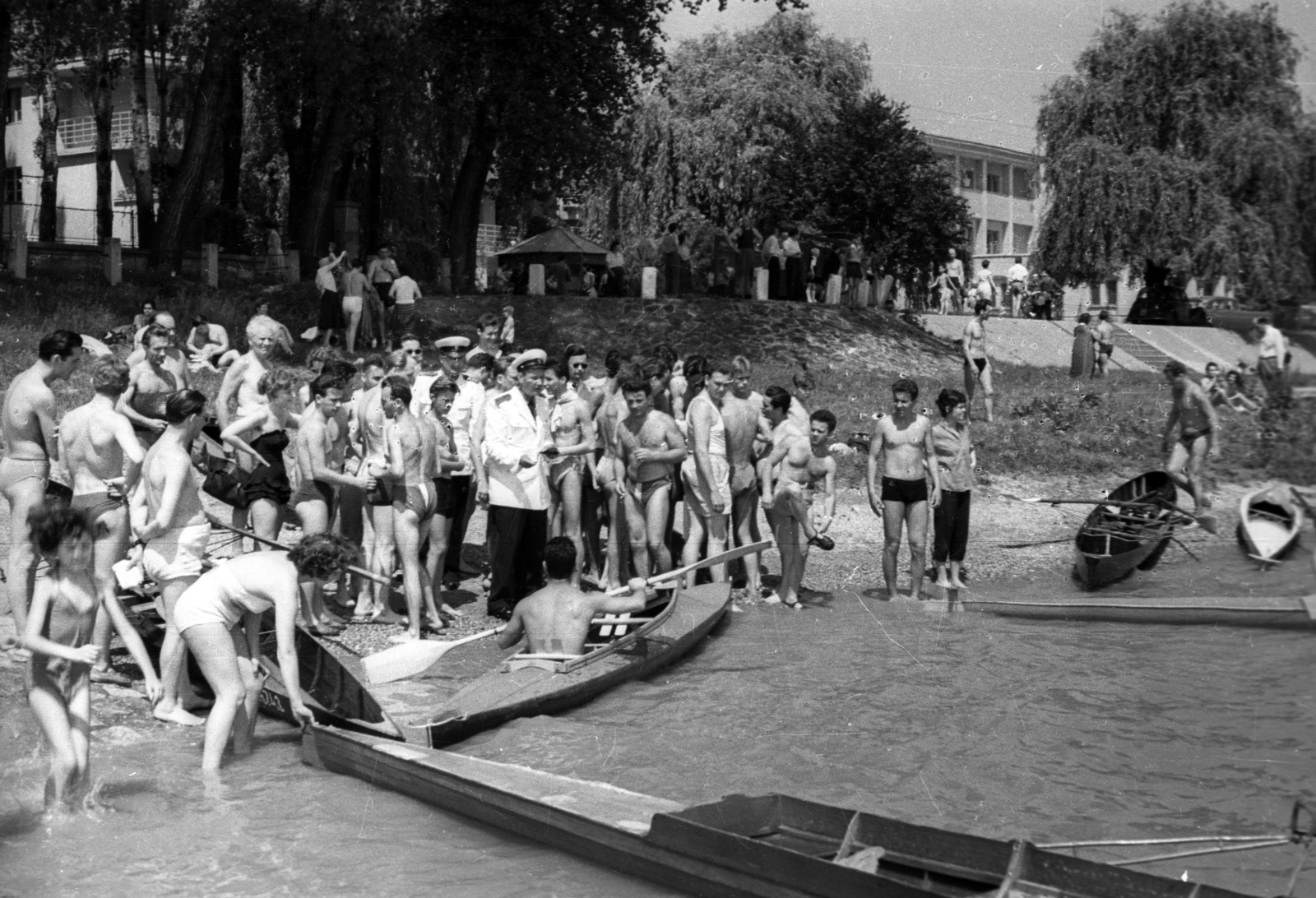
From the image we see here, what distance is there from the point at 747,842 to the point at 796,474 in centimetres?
630

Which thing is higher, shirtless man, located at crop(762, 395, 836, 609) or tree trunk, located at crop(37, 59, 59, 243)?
tree trunk, located at crop(37, 59, 59, 243)

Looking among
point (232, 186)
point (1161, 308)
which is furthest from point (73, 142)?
point (1161, 308)

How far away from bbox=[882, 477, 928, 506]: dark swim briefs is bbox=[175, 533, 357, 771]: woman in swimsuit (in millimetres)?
5953

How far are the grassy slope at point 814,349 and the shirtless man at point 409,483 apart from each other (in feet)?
24.4

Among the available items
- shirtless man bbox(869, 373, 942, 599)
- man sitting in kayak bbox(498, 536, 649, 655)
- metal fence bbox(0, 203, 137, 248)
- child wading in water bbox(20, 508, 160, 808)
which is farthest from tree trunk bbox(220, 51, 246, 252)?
child wading in water bbox(20, 508, 160, 808)

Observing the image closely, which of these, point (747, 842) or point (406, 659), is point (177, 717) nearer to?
point (406, 659)

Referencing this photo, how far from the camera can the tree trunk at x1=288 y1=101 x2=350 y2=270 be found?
27.6m

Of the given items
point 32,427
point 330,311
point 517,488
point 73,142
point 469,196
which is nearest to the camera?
point 32,427

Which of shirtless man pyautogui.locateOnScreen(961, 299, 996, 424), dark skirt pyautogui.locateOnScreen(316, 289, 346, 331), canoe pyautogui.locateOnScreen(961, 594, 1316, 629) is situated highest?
dark skirt pyautogui.locateOnScreen(316, 289, 346, 331)

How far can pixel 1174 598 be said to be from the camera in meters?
14.3

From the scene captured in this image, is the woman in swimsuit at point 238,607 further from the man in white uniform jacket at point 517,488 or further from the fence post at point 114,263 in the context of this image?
the fence post at point 114,263

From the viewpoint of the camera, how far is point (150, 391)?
11.5 metres

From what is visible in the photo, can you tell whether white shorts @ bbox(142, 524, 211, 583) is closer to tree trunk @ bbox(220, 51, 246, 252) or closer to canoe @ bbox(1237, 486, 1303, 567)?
canoe @ bbox(1237, 486, 1303, 567)

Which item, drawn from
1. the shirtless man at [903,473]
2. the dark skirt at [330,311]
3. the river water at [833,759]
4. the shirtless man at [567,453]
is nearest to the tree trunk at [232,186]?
the dark skirt at [330,311]
